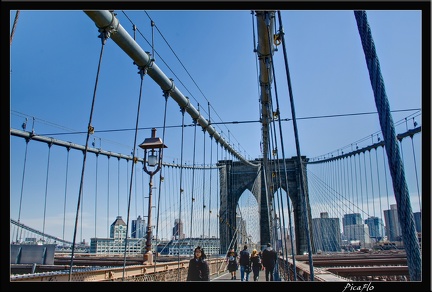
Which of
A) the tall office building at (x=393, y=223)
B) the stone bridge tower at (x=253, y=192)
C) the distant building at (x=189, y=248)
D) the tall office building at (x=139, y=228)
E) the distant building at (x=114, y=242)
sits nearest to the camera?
the tall office building at (x=393, y=223)

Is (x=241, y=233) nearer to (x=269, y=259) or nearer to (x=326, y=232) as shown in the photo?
(x=326, y=232)

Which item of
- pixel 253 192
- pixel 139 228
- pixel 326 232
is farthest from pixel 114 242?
pixel 326 232

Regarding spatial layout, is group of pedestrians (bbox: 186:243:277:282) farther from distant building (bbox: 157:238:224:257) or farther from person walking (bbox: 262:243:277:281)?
distant building (bbox: 157:238:224:257)

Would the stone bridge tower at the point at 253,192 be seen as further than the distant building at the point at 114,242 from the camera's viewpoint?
Yes

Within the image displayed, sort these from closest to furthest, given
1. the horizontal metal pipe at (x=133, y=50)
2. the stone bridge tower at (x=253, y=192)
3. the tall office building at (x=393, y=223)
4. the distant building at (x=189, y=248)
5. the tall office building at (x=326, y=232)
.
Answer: the horizontal metal pipe at (x=133, y=50) < the tall office building at (x=393, y=223) < the distant building at (x=189, y=248) < the stone bridge tower at (x=253, y=192) < the tall office building at (x=326, y=232)

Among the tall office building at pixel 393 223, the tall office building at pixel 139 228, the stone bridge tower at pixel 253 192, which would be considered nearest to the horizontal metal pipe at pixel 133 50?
the tall office building at pixel 139 228

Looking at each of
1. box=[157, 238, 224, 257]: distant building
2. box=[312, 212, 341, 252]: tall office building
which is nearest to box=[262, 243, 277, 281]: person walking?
box=[157, 238, 224, 257]: distant building

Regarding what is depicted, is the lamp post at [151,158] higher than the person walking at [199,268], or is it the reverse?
the lamp post at [151,158]

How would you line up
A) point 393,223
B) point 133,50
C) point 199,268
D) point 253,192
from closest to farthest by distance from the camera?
point 199,268 < point 133,50 < point 393,223 < point 253,192

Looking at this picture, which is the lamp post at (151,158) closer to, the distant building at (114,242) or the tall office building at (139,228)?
the tall office building at (139,228)

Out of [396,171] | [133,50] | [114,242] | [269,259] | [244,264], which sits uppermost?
[133,50]
